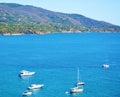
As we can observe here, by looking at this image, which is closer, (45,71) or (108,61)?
(45,71)

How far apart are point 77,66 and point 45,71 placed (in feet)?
35.8

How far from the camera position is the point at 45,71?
77750 mm

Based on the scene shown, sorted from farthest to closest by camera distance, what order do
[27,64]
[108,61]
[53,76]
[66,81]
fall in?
1. [108,61]
2. [27,64]
3. [53,76]
4. [66,81]

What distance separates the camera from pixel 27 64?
9000 centimetres

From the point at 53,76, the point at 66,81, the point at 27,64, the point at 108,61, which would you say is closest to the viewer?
the point at 66,81

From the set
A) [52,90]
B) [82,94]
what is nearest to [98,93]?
[82,94]

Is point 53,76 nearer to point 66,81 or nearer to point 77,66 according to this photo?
point 66,81

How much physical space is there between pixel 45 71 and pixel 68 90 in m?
17.9

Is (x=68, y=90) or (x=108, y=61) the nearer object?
(x=68, y=90)

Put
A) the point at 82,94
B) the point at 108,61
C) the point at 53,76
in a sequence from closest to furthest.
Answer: the point at 82,94
the point at 53,76
the point at 108,61

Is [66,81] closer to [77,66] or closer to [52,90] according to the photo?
[52,90]

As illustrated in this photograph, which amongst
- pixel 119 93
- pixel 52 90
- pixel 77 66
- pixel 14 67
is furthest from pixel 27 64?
pixel 119 93

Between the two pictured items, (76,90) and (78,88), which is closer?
(76,90)

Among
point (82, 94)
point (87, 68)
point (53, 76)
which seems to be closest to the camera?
point (82, 94)
